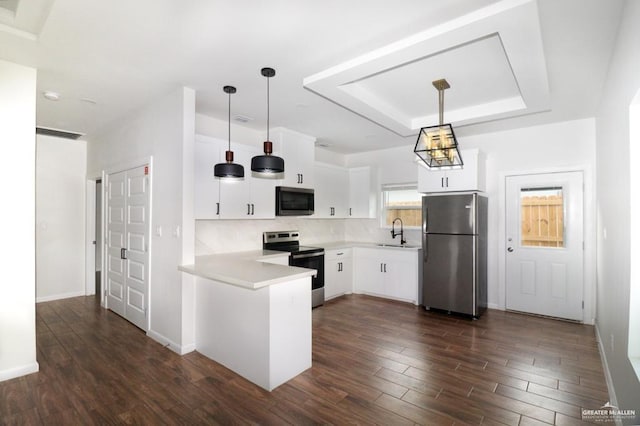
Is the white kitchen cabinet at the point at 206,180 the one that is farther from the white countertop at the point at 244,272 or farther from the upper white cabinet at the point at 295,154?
the upper white cabinet at the point at 295,154

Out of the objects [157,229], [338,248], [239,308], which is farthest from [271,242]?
[239,308]

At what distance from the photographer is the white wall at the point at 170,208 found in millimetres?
3201

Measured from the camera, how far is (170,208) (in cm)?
336

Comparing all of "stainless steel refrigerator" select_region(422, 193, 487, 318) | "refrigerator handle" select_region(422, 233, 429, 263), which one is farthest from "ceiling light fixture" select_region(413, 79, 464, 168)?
"refrigerator handle" select_region(422, 233, 429, 263)

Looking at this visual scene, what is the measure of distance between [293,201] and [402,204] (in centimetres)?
220

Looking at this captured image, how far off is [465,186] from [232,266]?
11.4ft

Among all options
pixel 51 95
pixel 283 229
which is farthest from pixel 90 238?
pixel 283 229

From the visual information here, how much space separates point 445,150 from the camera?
296 cm

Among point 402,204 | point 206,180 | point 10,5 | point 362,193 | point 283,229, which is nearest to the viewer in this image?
point 10,5

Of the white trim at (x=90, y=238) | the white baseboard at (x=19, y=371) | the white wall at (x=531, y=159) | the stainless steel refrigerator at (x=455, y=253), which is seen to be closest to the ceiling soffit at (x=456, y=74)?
the white wall at (x=531, y=159)

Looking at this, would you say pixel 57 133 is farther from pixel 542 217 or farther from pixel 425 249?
pixel 542 217

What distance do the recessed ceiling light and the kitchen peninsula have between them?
235cm

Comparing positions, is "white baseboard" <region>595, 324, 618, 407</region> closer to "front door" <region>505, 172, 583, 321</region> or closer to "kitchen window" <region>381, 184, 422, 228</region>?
"front door" <region>505, 172, 583, 321</region>

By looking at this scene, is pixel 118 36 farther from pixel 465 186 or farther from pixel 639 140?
pixel 465 186
